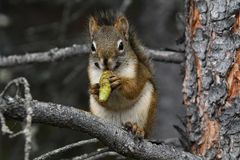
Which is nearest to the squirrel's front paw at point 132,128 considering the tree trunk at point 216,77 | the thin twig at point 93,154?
the thin twig at point 93,154

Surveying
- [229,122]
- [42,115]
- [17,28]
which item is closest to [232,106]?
[229,122]

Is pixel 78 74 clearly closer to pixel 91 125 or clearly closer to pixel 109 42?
pixel 109 42

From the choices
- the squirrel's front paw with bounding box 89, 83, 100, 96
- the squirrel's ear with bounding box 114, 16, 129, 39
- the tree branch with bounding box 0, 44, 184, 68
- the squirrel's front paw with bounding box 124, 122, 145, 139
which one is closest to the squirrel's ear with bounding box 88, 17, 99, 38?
the squirrel's ear with bounding box 114, 16, 129, 39

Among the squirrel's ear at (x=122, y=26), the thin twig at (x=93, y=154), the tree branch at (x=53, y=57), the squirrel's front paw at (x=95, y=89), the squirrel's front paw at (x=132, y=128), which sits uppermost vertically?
the squirrel's ear at (x=122, y=26)

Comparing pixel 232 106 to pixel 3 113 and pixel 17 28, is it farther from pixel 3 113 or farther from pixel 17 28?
Answer: pixel 17 28

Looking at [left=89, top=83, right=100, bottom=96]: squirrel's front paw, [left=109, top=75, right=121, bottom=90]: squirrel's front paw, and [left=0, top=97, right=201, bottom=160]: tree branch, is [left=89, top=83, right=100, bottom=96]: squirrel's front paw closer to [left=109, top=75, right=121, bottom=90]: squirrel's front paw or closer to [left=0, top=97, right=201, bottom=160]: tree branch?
[left=109, top=75, right=121, bottom=90]: squirrel's front paw

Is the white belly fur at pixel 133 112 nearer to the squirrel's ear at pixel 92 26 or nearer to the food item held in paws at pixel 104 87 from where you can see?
the food item held in paws at pixel 104 87
